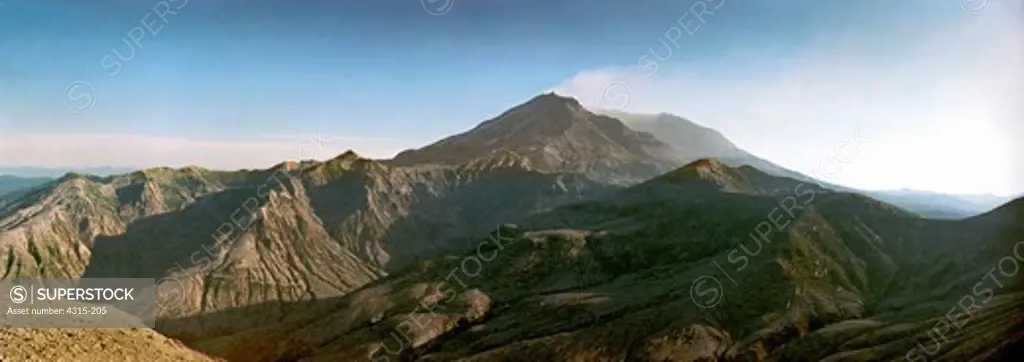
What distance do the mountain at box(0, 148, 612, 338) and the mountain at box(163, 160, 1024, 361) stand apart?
1876cm

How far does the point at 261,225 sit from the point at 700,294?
95729mm

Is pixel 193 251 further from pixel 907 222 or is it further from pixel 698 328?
pixel 907 222

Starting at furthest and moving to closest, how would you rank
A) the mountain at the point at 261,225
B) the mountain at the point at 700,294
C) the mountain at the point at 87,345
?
the mountain at the point at 261,225
the mountain at the point at 700,294
the mountain at the point at 87,345

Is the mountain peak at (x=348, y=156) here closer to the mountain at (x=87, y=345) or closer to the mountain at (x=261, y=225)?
the mountain at (x=261, y=225)

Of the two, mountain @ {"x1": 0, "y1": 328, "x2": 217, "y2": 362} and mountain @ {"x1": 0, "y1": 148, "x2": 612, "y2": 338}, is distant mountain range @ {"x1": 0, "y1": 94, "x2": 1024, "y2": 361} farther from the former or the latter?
mountain @ {"x1": 0, "y1": 148, "x2": 612, "y2": 338}

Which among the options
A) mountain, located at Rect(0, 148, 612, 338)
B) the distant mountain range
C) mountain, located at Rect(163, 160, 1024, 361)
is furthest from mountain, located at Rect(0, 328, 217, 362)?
mountain, located at Rect(0, 148, 612, 338)

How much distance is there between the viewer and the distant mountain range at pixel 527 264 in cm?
8062

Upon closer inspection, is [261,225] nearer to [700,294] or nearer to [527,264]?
[527,264]

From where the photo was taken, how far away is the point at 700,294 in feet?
295

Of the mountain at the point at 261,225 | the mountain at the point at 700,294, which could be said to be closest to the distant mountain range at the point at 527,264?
the mountain at the point at 700,294

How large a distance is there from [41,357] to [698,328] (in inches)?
2558

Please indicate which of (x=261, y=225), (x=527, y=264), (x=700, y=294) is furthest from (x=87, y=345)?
(x=261, y=225)

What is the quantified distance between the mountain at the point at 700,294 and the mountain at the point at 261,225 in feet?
61.5

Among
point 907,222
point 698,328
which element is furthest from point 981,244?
point 698,328
